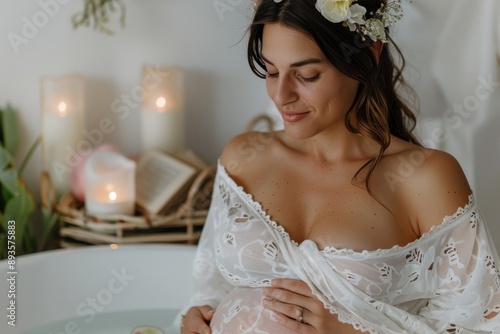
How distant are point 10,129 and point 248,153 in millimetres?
963

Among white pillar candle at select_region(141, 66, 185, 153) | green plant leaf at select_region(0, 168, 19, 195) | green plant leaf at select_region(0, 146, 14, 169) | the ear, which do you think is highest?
the ear

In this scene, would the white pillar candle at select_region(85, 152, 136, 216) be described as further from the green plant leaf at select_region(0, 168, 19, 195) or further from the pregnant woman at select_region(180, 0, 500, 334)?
the pregnant woman at select_region(180, 0, 500, 334)

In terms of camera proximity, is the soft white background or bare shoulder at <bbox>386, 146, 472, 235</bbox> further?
the soft white background

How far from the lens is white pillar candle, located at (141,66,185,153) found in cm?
246

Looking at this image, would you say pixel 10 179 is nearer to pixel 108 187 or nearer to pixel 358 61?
pixel 108 187

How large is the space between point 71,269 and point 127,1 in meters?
0.90

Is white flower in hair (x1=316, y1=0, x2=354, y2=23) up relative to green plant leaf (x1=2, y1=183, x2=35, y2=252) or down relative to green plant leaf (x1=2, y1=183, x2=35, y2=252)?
up

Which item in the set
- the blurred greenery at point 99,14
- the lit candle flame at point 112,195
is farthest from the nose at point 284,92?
the blurred greenery at point 99,14

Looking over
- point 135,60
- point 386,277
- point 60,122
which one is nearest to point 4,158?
point 60,122

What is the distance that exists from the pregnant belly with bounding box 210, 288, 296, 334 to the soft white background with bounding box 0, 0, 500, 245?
87 cm

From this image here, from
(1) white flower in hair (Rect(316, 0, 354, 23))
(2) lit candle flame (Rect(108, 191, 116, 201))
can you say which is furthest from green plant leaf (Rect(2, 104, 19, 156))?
(1) white flower in hair (Rect(316, 0, 354, 23))

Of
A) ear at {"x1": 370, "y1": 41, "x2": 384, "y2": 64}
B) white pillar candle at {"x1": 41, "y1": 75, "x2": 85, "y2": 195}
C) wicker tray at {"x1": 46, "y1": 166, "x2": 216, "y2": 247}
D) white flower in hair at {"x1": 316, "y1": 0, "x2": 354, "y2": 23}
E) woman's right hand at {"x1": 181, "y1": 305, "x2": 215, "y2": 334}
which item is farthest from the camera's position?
white pillar candle at {"x1": 41, "y1": 75, "x2": 85, "y2": 195}

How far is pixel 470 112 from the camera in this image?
207 cm

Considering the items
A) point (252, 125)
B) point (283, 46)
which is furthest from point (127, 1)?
point (283, 46)
